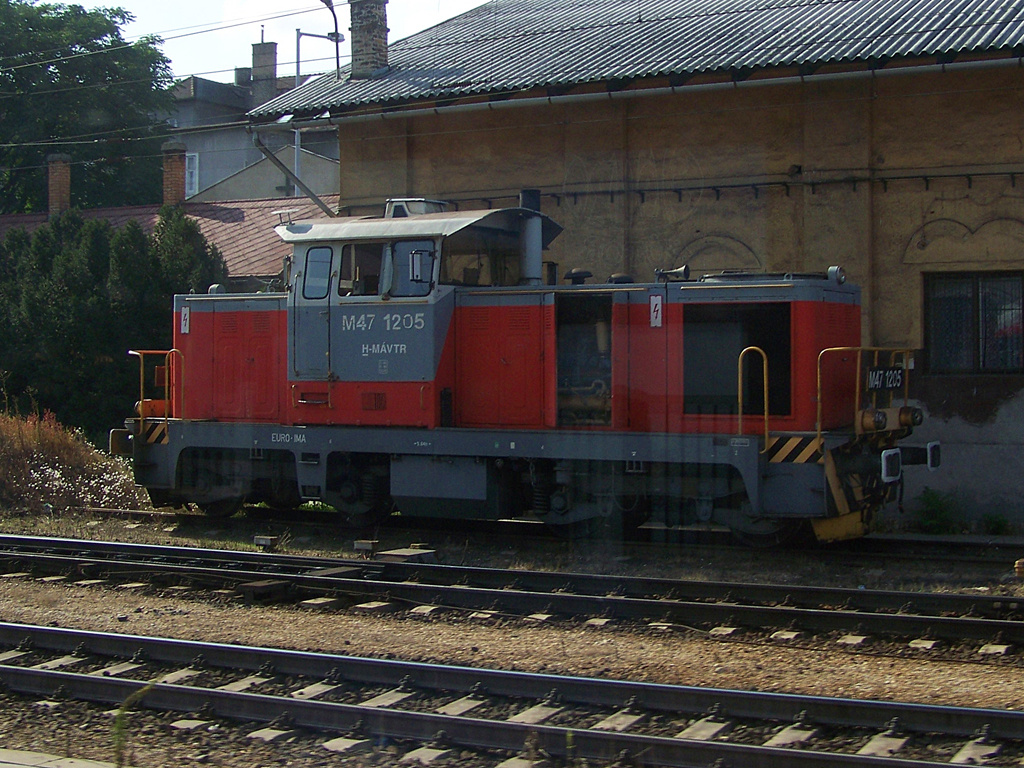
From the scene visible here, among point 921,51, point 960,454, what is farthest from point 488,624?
point 921,51

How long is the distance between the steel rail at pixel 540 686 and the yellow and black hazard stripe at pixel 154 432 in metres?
5.13

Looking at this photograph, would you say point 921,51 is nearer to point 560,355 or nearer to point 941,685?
point 560,355

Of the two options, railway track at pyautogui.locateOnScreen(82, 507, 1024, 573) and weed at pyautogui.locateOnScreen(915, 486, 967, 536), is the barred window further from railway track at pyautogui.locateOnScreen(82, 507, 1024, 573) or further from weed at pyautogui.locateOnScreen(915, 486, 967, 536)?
railway track at pyautogui.locateOnScreen(82, 507, 1024, 573)

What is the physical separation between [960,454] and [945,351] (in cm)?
132

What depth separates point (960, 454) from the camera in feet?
43.8

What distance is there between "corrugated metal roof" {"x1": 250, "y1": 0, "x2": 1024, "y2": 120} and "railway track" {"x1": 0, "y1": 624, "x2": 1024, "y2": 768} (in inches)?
381

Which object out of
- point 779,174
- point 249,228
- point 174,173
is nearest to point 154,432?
point 779,174

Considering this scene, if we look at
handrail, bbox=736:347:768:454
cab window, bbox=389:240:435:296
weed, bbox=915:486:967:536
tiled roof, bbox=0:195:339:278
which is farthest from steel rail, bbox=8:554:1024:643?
tiled roof, bbox=0:195:339:278

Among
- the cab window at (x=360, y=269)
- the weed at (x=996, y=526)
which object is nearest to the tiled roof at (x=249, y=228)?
the cab window at (x=360, y=269)

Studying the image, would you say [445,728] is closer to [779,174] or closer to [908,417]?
[908,417]

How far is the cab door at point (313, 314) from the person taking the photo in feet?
36.8

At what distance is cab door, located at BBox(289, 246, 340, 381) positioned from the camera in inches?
442

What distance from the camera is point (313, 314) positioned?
447 inches

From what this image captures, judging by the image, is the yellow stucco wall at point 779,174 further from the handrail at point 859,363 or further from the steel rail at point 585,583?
the steel rail at point 585,583
